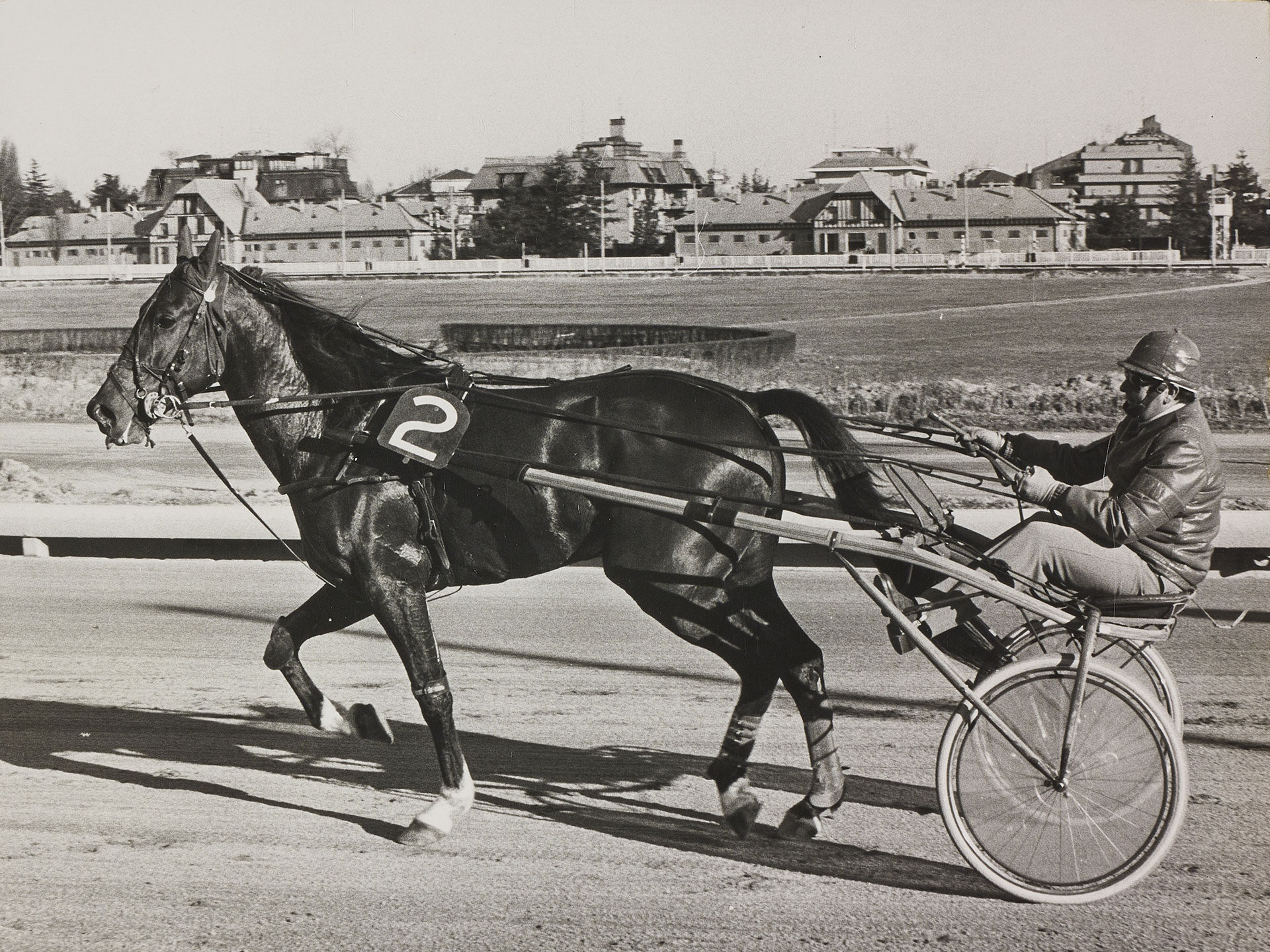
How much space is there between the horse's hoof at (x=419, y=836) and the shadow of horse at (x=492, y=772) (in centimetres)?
15

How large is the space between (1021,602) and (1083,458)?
36.1 inches

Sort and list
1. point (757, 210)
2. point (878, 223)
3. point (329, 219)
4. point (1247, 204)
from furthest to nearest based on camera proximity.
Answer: point (878, 223)
point (757, 210)
point (329, 219)
point (1247, 204)

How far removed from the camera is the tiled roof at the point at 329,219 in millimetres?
14438

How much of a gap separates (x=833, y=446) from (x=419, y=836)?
6.56 ft

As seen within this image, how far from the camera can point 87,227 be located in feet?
47.7

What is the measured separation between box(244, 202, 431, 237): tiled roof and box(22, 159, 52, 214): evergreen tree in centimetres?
217

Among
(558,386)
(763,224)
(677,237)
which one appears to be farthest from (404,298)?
(558,386)

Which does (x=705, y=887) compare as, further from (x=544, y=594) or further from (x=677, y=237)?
(x=677, y=237)

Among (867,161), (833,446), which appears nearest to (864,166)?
(867,161)

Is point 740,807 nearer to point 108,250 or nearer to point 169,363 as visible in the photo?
point 169,363

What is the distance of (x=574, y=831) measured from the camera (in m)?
4.39

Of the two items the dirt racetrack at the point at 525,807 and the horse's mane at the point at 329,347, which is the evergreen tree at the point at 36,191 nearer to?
the dirt racetrack at the point at 525,807

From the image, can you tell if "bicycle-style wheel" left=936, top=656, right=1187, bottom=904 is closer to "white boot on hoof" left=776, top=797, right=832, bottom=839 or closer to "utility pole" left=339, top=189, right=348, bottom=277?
"white boot on hoof" left=776, top=797, right=832, bottom=839

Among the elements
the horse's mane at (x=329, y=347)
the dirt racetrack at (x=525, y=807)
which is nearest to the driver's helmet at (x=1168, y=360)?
the dirt racetrack at (x=525, y=807)
